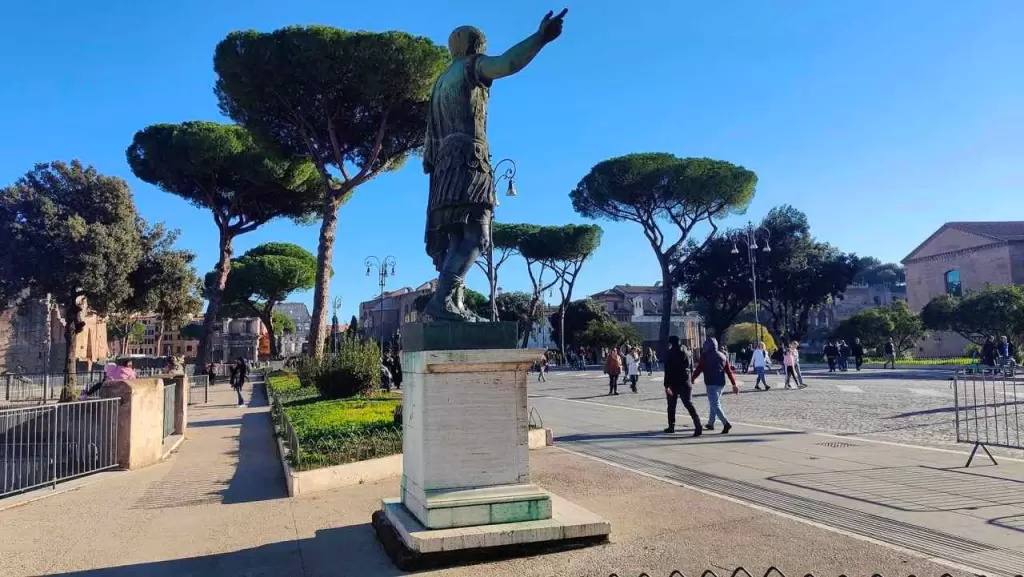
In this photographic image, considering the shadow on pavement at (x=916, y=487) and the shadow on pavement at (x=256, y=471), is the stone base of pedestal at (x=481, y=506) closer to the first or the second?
the shadow on pavement at (x=916, y=487)

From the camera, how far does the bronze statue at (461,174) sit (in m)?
4.36

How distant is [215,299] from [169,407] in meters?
18.4

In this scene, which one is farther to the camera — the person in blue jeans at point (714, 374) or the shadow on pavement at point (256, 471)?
Result: the person in blue jeans at point (714, 374)

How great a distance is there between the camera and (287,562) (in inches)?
158

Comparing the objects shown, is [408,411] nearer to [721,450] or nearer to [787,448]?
[721,450]

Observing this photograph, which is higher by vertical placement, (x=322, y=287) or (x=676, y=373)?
(x=322, y=287)

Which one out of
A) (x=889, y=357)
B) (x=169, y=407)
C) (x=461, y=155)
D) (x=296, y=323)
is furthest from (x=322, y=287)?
(x=296, y=323)

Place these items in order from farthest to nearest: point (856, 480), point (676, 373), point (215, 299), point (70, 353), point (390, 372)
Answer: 1. point (215, 299)
2. point (70, 353)
3. point (390, 372)
4. point (676, 373)
5. point (856, 480)

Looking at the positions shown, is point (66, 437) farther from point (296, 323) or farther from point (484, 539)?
point (296, 323)

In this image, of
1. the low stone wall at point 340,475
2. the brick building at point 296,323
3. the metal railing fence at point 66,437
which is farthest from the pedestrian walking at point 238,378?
the brick building at point 296,323

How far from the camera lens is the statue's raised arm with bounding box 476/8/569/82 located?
12.7ft

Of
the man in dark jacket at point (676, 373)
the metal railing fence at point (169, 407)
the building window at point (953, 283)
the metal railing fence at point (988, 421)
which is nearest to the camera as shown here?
the metal railing fence at point (988, 421)

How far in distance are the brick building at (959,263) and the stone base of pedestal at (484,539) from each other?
167ft

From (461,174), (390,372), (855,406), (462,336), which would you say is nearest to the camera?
(462,336)
